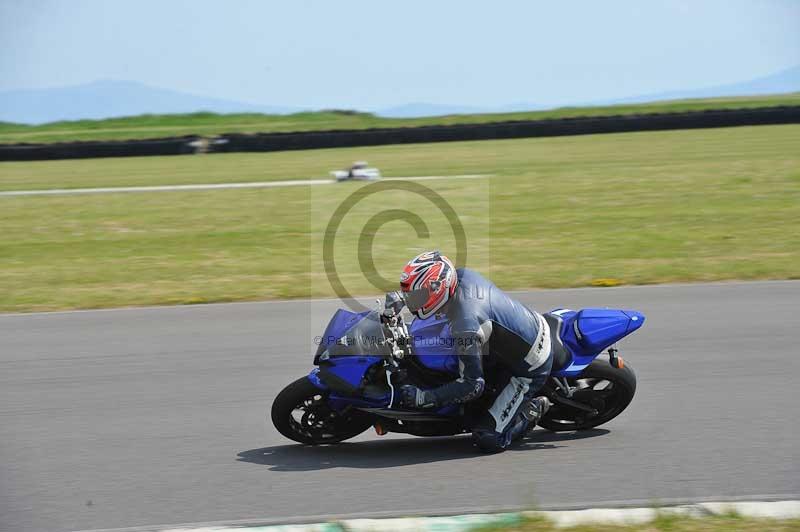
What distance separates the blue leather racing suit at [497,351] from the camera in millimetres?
5430

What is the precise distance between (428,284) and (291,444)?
1521mm

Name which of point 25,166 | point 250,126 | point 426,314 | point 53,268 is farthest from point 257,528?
point 250,126

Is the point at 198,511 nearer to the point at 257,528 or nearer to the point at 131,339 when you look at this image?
the point at 257,528

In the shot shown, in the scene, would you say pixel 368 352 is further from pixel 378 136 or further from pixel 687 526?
pixel 378 136

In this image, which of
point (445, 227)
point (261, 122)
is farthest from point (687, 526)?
point (261, 122)

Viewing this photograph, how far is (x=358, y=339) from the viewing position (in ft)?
18.1

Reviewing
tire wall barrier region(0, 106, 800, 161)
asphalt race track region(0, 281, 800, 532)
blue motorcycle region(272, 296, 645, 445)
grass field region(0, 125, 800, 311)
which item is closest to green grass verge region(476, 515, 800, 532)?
asphalt race track region(0, 281, 800, 532)

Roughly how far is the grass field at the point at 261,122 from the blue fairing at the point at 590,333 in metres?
34.4

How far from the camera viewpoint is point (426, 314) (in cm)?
546

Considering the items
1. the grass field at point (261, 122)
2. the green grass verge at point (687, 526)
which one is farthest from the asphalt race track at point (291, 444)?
the grass field at point (261, 122)

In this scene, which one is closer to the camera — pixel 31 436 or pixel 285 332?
pixel 31 436

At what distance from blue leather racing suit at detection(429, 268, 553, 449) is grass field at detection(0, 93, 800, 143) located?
114 feet

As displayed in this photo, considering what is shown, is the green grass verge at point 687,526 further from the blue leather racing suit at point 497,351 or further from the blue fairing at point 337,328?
the blue fairing at point 337,328

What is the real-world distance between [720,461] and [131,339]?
18.9ft
